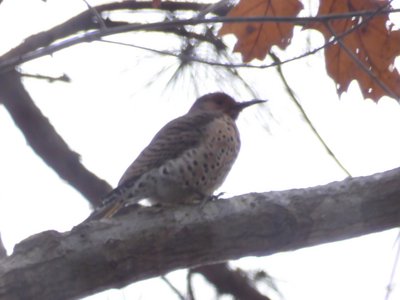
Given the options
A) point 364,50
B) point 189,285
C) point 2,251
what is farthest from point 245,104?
point 2,251

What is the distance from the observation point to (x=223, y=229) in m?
3.55

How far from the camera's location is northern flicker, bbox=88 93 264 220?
5.15m

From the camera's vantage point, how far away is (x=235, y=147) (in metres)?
5.54

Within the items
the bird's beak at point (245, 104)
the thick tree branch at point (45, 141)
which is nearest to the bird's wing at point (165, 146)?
the bird's beak at point (245, 104)

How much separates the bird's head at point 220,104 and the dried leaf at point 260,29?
4.68 feet

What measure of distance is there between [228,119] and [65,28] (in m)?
1.69

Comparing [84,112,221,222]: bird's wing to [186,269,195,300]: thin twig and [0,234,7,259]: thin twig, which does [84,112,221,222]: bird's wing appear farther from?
[0,234,7,259]: thin twig

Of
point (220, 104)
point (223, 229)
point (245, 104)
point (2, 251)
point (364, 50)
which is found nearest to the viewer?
point (2, 251)

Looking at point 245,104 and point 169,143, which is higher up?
point 245,104

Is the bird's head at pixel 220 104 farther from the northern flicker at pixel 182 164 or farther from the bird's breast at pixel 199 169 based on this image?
the bird's breast at pixel 199 169

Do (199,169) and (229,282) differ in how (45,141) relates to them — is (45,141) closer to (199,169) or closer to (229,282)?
(229,282)

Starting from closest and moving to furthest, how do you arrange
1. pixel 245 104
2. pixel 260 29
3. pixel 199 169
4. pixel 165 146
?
pixel 260 29
pixel 199 169
pixel 165 146
pixel 245 104

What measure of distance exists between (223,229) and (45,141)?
1.07m

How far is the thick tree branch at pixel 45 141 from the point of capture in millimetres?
4121
